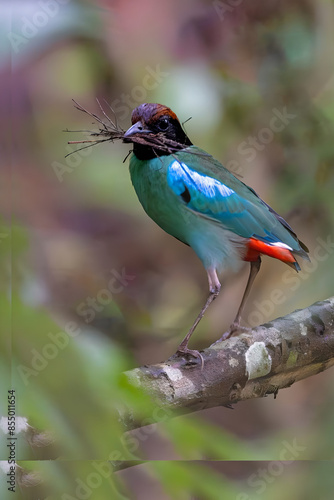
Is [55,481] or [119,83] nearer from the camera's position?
[55,481]

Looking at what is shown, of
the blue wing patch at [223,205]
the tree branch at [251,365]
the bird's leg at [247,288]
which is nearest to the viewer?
the tree branch at [251,365]

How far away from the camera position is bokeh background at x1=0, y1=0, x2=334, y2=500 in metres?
1.94

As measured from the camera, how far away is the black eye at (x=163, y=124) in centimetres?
187

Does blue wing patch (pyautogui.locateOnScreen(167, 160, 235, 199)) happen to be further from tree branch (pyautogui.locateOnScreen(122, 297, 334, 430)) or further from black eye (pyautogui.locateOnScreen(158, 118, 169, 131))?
tree branch (pyautogui.locateOnScreen(122, 297, 334, 430))

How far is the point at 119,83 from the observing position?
77.1 inches

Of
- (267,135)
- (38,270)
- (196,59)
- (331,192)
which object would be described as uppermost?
(196,59)

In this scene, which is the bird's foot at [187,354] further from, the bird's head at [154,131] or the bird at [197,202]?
the bird's head at [154,131]

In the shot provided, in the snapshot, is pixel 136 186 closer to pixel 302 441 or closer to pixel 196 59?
pixel 196 59

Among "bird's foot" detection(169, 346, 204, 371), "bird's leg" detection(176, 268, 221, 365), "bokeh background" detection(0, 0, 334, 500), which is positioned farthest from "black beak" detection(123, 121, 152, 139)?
"bird's foot" detection(169, 346, 204, 371)

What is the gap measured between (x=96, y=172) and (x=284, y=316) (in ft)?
2.59

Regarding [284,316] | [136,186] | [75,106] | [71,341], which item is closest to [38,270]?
[136,186]

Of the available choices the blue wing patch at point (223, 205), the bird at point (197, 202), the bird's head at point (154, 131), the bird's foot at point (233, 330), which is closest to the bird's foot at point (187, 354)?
the bird at point (197, 202)

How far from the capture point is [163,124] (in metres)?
1.88

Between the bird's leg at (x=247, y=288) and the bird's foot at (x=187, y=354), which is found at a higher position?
the bird's leg at (x=247, y=288)
